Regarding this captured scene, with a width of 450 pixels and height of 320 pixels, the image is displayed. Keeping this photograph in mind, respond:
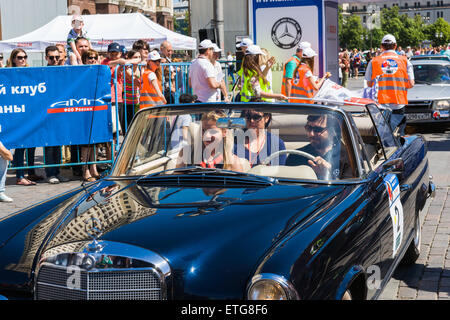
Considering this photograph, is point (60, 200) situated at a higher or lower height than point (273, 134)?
lower

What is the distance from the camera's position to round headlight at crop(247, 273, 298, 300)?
2.92m

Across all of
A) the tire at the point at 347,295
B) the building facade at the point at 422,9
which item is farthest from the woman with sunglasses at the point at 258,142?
the building facade at the point at 422,9

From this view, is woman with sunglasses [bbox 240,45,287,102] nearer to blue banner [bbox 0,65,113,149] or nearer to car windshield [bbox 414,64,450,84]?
blue banner [bbox 0,65,113,149]

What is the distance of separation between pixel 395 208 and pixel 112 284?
2208mm

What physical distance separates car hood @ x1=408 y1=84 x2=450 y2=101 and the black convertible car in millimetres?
9308

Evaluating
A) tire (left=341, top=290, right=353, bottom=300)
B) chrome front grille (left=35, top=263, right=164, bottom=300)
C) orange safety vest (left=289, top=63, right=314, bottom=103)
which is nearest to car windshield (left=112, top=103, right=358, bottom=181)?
tire (left=341, top=290, right=353, bottom=300)

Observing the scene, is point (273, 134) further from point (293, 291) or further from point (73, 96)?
point (73, 96)

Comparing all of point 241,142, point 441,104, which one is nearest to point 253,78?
point 241,142

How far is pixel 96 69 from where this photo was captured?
10070mm

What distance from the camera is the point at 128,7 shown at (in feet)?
227

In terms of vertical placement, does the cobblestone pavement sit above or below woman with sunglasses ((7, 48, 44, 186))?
below
